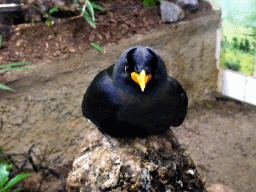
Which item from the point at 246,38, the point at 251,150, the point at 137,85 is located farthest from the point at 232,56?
the point at 137,85

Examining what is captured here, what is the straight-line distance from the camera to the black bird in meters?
1.46

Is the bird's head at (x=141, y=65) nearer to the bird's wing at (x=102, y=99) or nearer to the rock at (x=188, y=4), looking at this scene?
the bird's wing at (x=102, y=99)

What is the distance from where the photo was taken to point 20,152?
297cm

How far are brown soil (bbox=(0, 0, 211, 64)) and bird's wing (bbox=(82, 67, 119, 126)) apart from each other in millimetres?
1282

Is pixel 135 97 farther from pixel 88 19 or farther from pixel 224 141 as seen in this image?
pixel 224 141

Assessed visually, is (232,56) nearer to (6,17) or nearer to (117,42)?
(117,42)

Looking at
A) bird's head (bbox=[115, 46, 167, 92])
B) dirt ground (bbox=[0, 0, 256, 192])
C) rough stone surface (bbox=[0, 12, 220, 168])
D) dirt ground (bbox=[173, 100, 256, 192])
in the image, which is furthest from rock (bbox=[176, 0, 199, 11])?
bird's head (bbox=[115, 46, 167, 92])

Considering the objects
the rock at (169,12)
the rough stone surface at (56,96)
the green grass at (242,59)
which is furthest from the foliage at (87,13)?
the green grass at (242,59)

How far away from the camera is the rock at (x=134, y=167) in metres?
1.63

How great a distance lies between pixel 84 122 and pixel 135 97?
1.88m

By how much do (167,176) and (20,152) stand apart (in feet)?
6.43

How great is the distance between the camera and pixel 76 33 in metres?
3.20

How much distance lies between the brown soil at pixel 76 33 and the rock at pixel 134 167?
1442 millimetres

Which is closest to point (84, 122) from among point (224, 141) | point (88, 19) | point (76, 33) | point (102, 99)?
point (76, 33)
